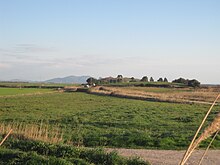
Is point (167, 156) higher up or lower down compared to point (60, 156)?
lower down

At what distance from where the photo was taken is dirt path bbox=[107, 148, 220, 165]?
47.8 feet

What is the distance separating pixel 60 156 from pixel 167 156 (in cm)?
433

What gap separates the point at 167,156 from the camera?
1579 centimetres

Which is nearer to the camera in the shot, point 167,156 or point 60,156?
point 60,156

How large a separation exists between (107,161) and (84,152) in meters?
1.19

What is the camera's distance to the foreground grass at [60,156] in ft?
41.1

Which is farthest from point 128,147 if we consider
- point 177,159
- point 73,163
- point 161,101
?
point 161,101

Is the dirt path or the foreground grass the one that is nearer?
the foreground grass

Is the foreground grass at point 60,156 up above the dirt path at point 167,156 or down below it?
above

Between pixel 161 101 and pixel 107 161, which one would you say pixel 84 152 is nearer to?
pixel 107 161

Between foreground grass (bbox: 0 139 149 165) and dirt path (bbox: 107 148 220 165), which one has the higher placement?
foreground grass (bbox: 0 139 149 165)

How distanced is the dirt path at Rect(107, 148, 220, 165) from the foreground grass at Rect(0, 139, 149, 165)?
1636 mm

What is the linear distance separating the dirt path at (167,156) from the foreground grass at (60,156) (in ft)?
5.37

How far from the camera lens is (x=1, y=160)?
13.2 m
